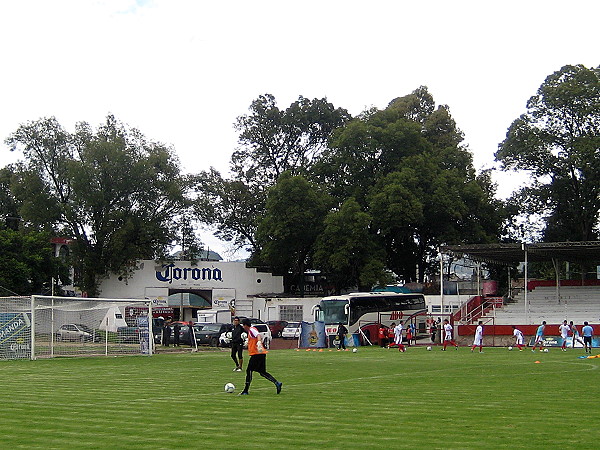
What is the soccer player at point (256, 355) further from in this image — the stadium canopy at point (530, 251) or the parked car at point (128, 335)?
the stadium canopy at point (530, 251)

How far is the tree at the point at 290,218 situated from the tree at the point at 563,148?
15.5 m

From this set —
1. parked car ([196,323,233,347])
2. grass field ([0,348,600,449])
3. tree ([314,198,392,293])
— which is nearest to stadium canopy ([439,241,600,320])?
tree ([314,198,392,293])

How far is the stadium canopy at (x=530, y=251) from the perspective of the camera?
50.7 m

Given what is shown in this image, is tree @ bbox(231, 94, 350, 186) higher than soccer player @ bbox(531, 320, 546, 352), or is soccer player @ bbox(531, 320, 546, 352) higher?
tree @ bbox(231, 94, 350, 186)

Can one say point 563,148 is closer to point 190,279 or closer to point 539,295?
point 539,295

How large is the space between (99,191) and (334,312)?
2348cm

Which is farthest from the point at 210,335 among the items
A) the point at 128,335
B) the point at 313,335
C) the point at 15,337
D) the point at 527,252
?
the point at 527,252

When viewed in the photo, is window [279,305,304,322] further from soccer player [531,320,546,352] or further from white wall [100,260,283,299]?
soccer player [531,320,546,352]

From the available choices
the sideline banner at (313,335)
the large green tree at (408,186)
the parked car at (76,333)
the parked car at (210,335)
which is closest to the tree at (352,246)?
the large green tree at (408,186)

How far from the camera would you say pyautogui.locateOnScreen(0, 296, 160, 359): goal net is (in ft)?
113

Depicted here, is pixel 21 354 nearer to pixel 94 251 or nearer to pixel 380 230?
pixel 94 251

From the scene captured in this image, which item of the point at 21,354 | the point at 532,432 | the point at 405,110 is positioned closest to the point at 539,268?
the point at 405,110

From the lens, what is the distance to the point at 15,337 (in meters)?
34.5

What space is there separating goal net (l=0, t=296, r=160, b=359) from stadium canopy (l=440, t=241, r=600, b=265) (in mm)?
21954
